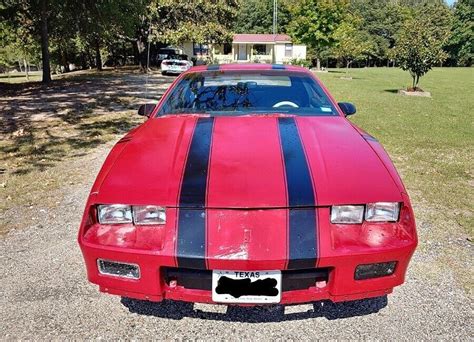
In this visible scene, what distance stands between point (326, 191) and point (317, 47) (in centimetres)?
4093

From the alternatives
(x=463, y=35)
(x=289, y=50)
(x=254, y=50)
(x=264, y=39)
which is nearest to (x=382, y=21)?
(x=463, y=35)

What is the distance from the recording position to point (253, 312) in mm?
2379

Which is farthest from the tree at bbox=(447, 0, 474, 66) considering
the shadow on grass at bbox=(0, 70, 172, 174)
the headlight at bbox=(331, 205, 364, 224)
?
the headlight at bbox=(331, 205, 364, 224)

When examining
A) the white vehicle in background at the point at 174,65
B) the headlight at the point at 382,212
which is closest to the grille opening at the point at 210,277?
the headlight at the point at 382,212

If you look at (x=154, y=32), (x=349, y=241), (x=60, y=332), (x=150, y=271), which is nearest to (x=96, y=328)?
(x=60, y=332)

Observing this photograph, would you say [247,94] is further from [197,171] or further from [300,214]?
[300,214]

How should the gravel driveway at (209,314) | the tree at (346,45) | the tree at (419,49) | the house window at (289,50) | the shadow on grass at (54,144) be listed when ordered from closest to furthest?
the gravel driveway at (209,314) → the shadow on grass at (54,144) → the tree at (419,49) → the tree at (346,45) → the house window at (289,50)

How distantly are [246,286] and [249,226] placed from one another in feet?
0.96

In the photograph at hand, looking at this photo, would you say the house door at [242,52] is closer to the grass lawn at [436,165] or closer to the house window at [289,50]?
the house window at [289,50]

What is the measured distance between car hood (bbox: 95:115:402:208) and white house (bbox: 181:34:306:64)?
40.6 m

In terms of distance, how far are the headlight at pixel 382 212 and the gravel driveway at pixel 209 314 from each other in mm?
683

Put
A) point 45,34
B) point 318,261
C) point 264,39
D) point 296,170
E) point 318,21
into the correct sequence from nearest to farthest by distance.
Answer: point 318,261 < point 296,170 < point 45,34 < point 318,21 < point 264,39

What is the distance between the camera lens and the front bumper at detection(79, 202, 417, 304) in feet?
6.14

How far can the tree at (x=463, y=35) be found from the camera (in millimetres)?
54438
